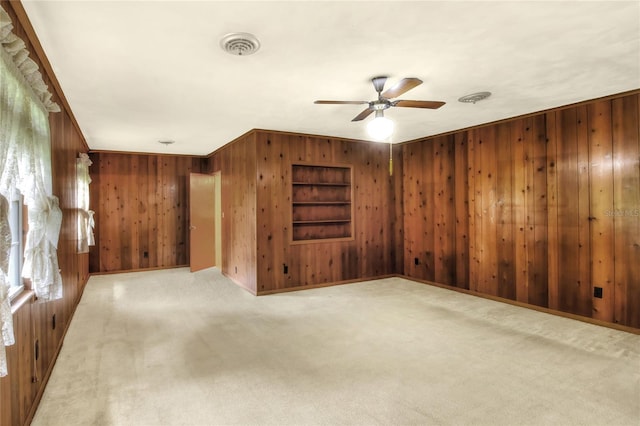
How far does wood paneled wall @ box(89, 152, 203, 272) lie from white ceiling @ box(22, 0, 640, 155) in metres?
3.01

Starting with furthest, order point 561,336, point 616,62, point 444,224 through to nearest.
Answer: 1. point 444,224
2. point 561,336
3. point 616,62

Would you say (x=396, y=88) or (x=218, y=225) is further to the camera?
(x=218, y=225)

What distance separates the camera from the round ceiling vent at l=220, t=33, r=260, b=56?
87.9 inches

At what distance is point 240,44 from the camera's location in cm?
232

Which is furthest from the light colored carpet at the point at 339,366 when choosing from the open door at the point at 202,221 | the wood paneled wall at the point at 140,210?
the wood paneled wall at the point at 140,210

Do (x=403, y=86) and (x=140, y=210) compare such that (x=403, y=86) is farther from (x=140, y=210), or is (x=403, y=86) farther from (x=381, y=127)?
(x=140, y=210)

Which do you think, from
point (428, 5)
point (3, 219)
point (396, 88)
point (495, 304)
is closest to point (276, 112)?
point (396, 88)

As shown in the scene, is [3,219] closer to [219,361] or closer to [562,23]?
[219,361]

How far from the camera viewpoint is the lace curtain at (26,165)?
145 centimetres

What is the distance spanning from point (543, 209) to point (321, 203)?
116 inches

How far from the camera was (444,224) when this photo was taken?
17.7 feet

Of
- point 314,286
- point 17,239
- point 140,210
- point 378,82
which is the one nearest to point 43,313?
point 17,239

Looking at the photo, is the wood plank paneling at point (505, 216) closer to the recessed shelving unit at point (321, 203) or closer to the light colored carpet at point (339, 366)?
the light colored carpet at point (339, 366)

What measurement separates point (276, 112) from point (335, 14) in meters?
2.14
